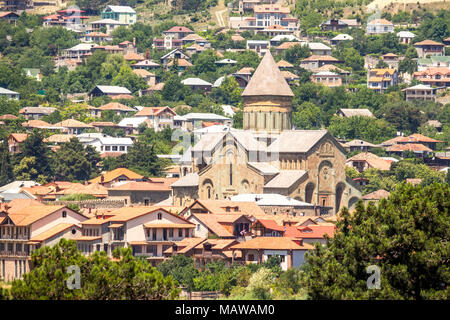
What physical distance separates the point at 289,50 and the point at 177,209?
83.6m

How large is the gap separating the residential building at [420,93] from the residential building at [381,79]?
401 centimetres

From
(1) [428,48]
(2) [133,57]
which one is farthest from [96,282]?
(1) [428,48]

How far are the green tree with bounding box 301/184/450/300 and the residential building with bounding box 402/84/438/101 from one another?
104802mm

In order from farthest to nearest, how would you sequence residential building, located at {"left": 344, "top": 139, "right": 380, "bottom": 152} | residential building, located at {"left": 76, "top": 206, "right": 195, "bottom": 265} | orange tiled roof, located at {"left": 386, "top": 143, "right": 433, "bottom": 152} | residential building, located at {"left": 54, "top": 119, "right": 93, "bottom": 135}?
residential building, located at {"left": 54, "top": 119, "right": 93, "bottom": 135}
residential building, located at {"left": 344, "top": 139, "right": 380, "bottom": 152}
orange tiled roof, located at {"left": 386, "top": 143, "right": 433, "bottom": 152}
residential building, located at {"left": 76, "top": 206, "right": 195, "bottom": 265}

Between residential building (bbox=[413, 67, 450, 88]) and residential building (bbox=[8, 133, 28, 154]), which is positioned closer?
residential building (bbox=[8, 133, 28, 154])

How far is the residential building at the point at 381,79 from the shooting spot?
157 metres

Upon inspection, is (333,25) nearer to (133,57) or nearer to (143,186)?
(133,57)

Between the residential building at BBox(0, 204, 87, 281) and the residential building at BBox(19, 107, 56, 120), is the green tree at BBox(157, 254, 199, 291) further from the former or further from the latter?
the residential building at BBox(19, 107, 56, 120)

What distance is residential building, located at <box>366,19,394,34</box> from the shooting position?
17550 cm

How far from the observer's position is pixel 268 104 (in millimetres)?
92812

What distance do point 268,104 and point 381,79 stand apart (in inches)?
2600

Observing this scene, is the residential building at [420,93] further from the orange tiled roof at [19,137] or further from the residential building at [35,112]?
the orange tiled roof at [19,137]

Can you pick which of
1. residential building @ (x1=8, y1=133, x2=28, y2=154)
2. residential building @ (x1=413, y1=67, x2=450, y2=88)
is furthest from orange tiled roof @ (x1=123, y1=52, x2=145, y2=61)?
residential building @ (x1=8, y1=133, x2=28, y2=154)

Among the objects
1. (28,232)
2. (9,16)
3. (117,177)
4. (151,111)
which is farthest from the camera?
(9,16)
